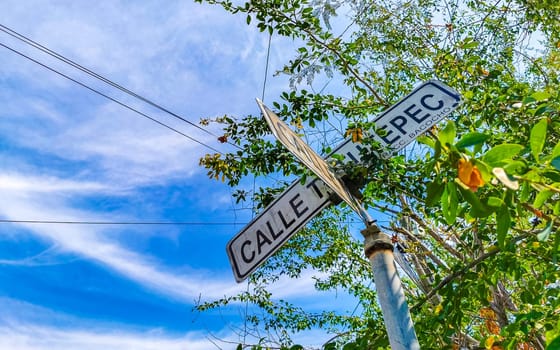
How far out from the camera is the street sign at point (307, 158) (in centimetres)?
102

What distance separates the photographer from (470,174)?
752 mm

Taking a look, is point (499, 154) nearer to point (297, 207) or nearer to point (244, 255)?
point (297, 207)

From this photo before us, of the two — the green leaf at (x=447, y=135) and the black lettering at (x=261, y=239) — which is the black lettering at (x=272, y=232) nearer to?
the black lettering at (x=261, y=239)

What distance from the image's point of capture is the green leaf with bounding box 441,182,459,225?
83 centimetres

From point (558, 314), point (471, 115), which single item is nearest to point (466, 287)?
point (558, 314)

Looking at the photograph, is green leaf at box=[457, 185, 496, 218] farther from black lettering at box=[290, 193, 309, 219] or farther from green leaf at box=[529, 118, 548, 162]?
black lettering at box=[290, 193, 309, 219]

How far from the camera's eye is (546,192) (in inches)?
32.4

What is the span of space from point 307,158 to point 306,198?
0.21 m

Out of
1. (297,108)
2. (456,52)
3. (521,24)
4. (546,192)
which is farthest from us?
(521,24)

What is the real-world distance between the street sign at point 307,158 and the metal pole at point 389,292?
3.9 inches

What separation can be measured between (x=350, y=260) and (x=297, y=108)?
3.06 meters

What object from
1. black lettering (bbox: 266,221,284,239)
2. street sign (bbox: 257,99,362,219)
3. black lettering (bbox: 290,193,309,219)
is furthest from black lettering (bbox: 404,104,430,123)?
black lettering (bbox: 266,221,284,239)

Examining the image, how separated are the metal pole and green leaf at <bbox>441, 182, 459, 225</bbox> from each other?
0.86 feet

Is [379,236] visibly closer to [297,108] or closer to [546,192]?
[546,192]
